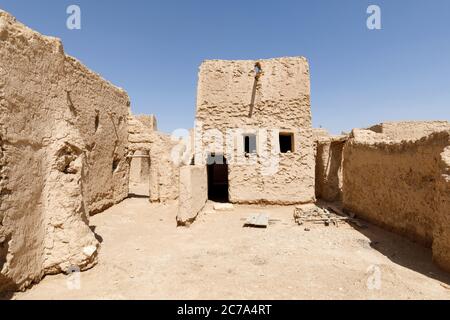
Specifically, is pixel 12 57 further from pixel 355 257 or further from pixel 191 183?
pixel 355 257

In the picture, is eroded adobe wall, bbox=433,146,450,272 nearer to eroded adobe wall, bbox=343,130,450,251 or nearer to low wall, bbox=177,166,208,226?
eroded adobe wall, bbox=343,130,450,251

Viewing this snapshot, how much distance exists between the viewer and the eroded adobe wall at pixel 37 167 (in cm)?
360

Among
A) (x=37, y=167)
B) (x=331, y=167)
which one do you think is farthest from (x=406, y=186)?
(x=37, y=167)

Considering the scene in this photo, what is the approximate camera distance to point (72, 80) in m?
7.46

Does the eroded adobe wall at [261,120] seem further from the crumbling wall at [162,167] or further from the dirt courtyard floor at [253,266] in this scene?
the dirt courtyard floor at [253,266]

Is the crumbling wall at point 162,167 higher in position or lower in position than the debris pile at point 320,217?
higher

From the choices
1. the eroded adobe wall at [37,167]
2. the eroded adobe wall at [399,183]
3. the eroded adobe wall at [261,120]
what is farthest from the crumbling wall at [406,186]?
the eroded adobe wall at [37,167]

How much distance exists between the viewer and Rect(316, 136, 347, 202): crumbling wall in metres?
10.8

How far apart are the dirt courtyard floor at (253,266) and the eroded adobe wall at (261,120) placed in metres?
2.25

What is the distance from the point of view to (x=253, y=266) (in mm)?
4652

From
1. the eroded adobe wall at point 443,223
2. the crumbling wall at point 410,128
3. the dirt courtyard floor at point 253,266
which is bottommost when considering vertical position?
the dirt courtyard floor at point 253,266

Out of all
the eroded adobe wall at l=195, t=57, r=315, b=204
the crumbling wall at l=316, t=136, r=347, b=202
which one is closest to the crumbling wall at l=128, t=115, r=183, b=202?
the eroded adobe wall at l=195, t=57, r=315, b=204
